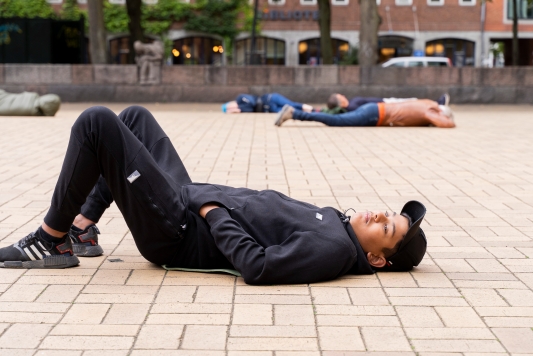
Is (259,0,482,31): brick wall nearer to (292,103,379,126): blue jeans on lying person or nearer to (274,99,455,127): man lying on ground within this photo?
(274,99,455,127): man lying on ground

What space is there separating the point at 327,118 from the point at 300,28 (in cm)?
3266

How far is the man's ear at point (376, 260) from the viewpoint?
4.06m

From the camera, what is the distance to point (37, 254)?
4109 millimetres

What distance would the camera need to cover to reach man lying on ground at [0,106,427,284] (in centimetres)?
376

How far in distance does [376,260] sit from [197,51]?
42.2m

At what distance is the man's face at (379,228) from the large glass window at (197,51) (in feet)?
136

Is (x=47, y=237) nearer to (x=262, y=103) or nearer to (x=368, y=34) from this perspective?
(x=262, y=103)

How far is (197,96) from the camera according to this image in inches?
778

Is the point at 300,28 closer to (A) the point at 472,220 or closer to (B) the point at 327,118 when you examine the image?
(B) the point at 327,118

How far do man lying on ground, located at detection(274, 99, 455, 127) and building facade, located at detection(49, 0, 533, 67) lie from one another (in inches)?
1235

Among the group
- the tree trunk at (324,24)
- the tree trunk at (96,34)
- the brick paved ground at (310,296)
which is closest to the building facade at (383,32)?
the tree trunk at (324,24)

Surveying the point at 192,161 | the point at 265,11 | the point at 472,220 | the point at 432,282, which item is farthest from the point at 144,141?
the point at 265,11

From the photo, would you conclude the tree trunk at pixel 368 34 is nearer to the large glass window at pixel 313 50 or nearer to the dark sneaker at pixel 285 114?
the dark sneaker at pixel 285 114

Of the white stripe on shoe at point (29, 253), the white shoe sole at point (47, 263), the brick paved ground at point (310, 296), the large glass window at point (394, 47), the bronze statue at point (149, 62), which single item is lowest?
the brick paved ground at point (310, 296)
